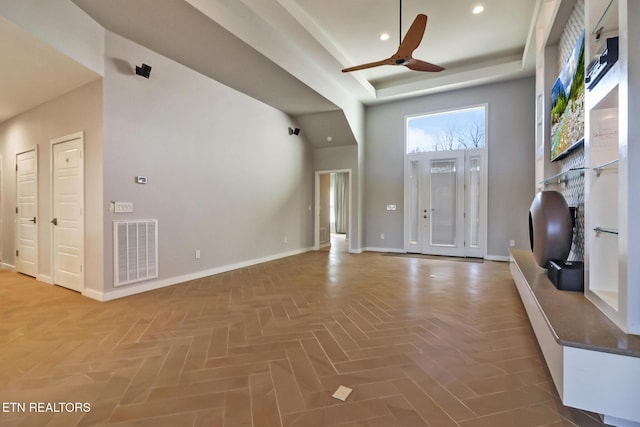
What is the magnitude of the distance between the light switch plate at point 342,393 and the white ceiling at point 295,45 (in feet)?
11.7

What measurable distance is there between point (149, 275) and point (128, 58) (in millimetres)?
2659

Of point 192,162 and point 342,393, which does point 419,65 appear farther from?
point 342,393

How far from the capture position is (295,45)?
14.3 feet

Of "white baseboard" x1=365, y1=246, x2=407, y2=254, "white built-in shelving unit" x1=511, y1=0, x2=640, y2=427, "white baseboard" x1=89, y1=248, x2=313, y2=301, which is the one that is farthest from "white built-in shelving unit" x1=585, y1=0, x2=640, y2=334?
"white baseboard" x1=365, y1=246, x2=407, y2=254

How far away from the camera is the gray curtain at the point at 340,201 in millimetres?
11773

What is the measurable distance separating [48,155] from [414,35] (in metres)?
4.96

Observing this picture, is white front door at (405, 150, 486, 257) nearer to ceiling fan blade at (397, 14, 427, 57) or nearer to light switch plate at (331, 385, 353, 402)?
ceiling fan blade at (397, 14, 427, 57)

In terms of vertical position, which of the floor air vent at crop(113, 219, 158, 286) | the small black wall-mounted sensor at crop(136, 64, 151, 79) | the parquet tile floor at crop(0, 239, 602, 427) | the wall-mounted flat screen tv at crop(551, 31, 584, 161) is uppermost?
the small black wall-mounted sensor at crop(136, 64, 151, 79)

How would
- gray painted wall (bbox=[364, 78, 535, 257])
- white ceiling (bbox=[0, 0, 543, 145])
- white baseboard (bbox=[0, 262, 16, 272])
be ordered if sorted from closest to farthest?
white ceiling (bbox=[0, 0, 543, 145]), white baseboard (bbox=[0, 262, 16, 272]), gray painted wall (bbox=[364, 78, 535, 257])

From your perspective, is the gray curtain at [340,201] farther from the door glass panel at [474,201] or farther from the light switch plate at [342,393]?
the light switch plate at [342,393]

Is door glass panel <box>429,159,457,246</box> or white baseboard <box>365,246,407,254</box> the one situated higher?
door glass panel <box>429,159,457,246</box>

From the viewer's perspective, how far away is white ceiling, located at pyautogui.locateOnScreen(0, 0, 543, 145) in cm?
299

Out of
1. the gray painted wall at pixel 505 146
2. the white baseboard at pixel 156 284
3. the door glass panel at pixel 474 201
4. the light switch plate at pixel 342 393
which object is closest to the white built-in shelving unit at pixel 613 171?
the light switch plate at pixel 342 393

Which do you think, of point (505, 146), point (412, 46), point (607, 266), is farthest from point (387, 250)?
point (607, 266)
